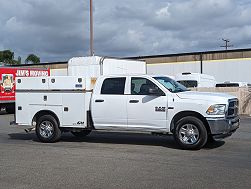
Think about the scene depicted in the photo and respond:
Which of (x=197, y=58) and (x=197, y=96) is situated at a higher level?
(x=197, y=58)

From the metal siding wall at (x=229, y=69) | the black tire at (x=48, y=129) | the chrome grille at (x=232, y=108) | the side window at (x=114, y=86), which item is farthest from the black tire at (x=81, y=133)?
the metal siding wall at (x=229, y=69)

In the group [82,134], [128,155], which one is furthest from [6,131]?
[128,155]

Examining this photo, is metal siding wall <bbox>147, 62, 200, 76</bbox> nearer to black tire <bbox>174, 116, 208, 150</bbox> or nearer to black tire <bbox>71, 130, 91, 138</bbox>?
black tire <bbox>71, 130, 91, 138</bbox>

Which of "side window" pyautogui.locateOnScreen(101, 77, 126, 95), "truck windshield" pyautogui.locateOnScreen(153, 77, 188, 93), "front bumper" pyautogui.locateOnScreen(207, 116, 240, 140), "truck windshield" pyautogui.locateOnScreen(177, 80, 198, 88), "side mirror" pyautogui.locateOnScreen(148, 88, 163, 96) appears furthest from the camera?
"truck windshield" pyautogui.locateOnScreen(177, 80, 198, 88)

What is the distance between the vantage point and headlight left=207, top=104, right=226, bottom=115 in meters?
10.4

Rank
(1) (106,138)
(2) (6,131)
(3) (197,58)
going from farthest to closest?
(3) (197,58), (2) (6,131), (1) (106,138)

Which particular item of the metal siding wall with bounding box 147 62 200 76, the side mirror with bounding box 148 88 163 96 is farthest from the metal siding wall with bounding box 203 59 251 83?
the side mirror with bounding box 148 88 163 96

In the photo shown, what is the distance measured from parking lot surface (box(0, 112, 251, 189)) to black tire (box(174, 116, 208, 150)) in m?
0.21

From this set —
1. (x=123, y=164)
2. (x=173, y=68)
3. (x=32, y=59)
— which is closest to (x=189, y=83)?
(x=173, y=68)

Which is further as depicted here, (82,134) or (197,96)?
(82,134)

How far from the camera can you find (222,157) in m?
9.59

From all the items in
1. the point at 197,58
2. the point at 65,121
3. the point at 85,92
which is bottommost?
the point at 65,121

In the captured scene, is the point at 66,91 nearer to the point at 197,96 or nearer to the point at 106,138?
the point at 106,138

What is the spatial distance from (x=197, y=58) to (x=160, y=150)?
30.9 meters
